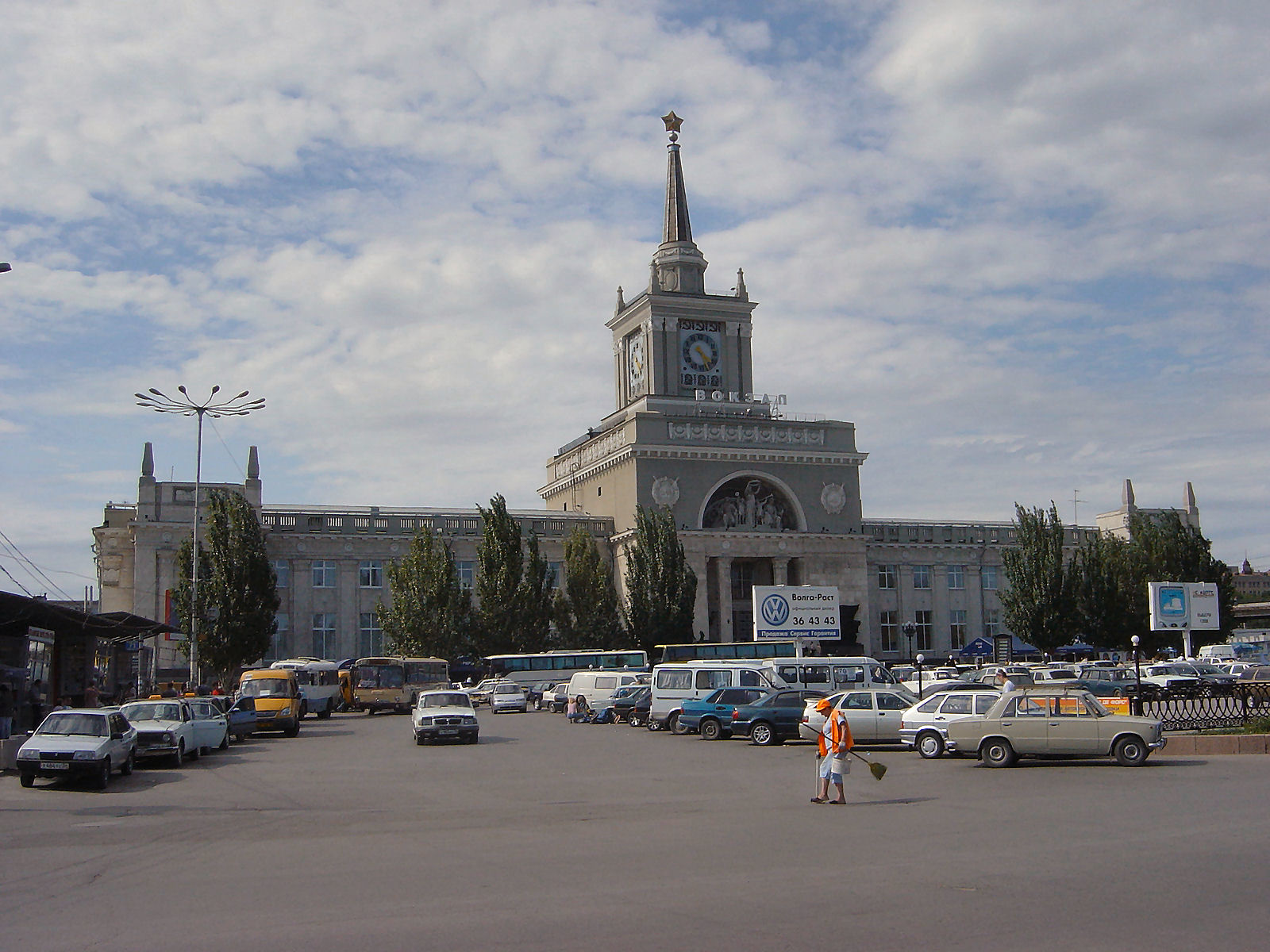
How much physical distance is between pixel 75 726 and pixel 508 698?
30.3m

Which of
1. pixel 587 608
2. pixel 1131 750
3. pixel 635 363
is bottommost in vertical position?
pixel 1131 750

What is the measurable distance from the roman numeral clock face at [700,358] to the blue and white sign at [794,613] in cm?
3336

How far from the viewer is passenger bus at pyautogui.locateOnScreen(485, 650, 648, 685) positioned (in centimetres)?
5756

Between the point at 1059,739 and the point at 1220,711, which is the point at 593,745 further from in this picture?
the point at 1220,711

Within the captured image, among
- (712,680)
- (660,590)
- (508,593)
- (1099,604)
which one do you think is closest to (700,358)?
(660,590)

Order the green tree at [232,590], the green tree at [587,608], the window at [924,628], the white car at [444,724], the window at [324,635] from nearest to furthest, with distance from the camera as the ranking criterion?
the white car at [444,724] < the green tree at [232,590] < the green tree at [587,608] < the window at [324,635] < the window at [924,628]

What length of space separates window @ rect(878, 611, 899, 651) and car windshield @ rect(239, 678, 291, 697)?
49.7 metres

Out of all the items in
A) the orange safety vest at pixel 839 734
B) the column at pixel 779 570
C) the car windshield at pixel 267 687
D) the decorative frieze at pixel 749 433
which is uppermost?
the decorative frieze at pixel 749 433

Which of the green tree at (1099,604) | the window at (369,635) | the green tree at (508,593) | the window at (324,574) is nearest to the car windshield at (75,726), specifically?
the green tree at (508,593)

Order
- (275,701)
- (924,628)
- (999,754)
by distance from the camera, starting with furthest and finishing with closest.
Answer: (924,628), (275,701), (999,754)

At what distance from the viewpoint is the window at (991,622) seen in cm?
8044

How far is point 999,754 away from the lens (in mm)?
21500

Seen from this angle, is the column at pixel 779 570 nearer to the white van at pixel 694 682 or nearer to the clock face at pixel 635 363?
the clock face at pixel 635 363

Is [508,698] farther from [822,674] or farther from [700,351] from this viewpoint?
[700,351]
